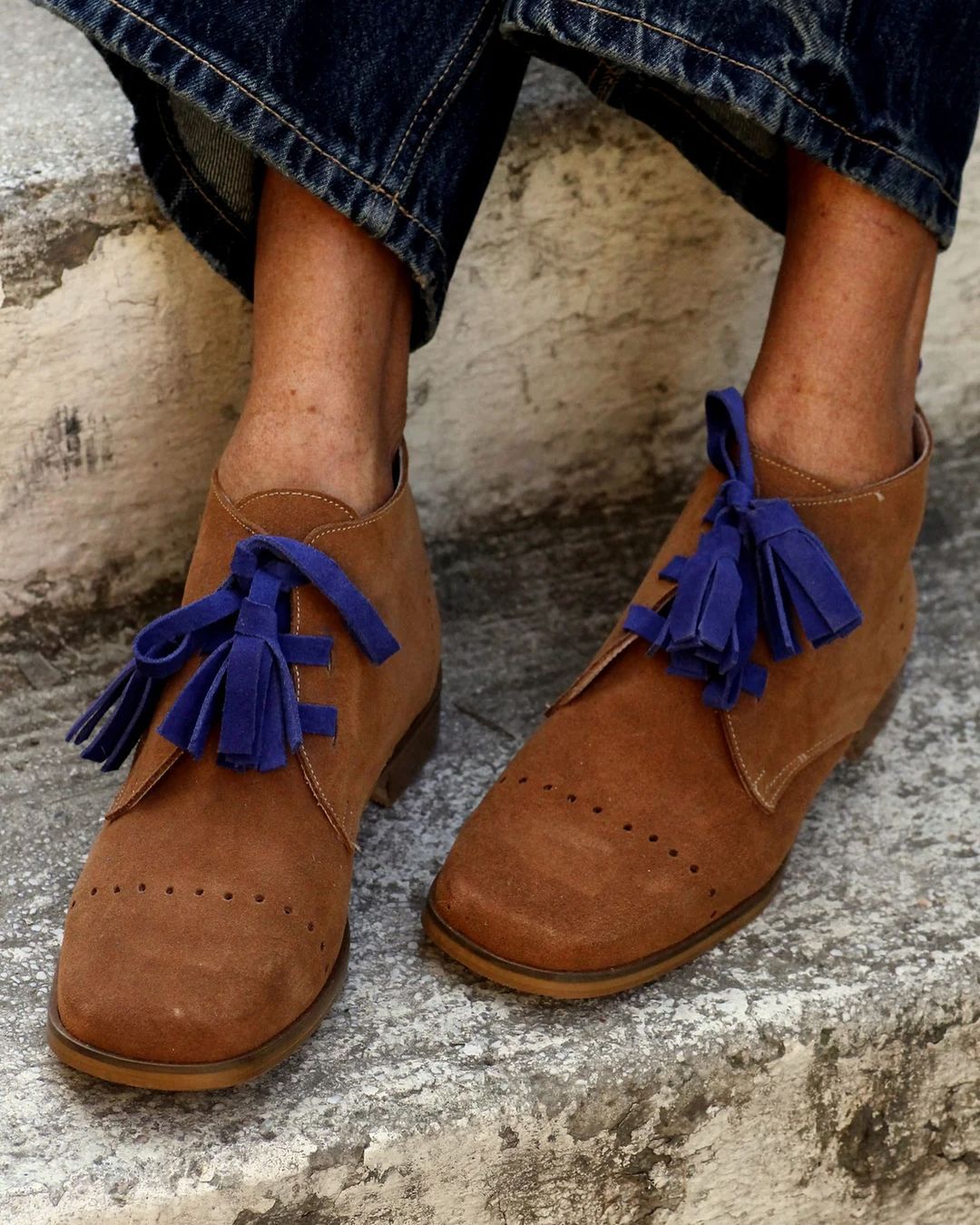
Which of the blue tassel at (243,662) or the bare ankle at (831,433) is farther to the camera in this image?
the bare ankle at (831,433)

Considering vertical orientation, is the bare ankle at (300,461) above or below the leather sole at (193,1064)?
above

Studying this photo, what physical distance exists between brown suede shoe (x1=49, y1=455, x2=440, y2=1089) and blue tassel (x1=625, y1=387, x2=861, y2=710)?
18 centimetres

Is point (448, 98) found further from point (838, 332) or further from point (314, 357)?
point (838, 332)

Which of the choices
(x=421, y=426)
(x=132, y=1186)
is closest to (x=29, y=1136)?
(x=132, y=1186)

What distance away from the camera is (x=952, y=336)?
1.40 meters

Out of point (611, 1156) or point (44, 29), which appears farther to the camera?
point (44, 29)

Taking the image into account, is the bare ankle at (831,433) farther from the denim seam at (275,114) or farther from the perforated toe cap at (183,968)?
the perforated toe cap at (183,968)

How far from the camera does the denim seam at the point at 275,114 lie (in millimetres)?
873

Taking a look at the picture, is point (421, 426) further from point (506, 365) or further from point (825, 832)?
point (825, 832)

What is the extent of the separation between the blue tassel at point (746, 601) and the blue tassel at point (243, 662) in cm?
18

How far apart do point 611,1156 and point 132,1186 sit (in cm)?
27

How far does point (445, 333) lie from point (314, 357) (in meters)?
0.29

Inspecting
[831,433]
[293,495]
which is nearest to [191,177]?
[293,495]

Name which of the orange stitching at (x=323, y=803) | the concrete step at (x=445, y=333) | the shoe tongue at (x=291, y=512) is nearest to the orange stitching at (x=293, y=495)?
the shoe tongue at (x=291, y=512)
